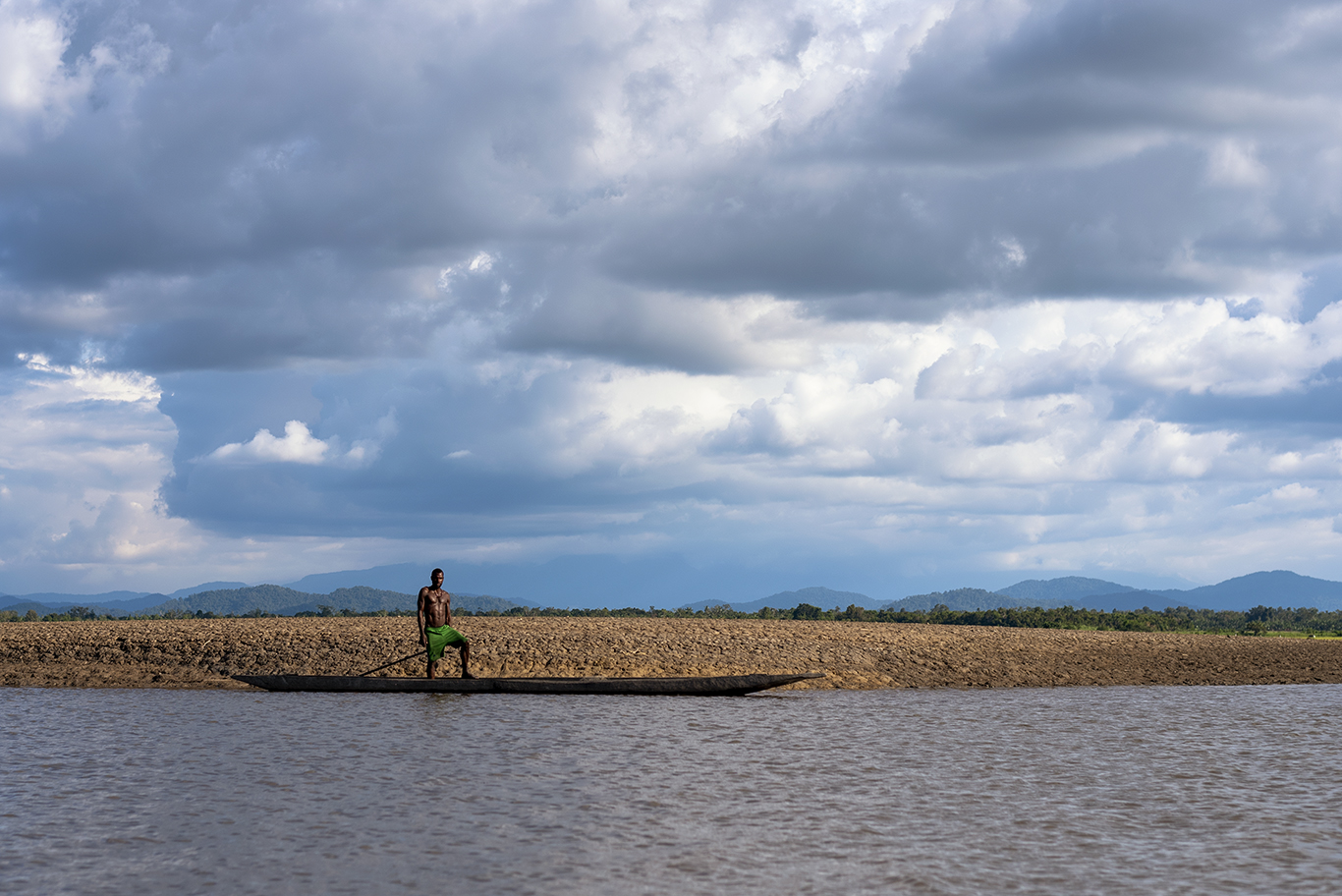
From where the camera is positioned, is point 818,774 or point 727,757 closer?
point 818,774

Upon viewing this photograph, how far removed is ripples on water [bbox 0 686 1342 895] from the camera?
13.9 m

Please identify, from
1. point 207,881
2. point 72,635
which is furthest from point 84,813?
point 72,635

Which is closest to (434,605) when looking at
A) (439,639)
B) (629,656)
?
(439,639)

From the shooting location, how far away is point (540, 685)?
32.9 meters

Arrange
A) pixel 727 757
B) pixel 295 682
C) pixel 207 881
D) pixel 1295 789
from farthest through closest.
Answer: pixel 295 682, pixel 727 757, pixel 1295 789, pixel 207 881

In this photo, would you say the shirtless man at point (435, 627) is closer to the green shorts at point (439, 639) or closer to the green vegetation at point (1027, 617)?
the green shorts at point (439, 639)

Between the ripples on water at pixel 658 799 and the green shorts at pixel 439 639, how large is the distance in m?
2.56

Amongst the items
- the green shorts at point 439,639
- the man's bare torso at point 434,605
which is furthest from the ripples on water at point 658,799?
the man's bare torso at point 434,605

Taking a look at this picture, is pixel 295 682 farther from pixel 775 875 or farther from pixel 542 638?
pixel 775 875

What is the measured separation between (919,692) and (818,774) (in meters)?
16.5

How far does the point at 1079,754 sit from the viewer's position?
78.0 ft

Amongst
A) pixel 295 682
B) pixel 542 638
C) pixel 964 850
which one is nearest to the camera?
pixel 964 850

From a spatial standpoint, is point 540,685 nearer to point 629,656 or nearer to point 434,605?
point 434,605

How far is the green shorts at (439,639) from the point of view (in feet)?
109
